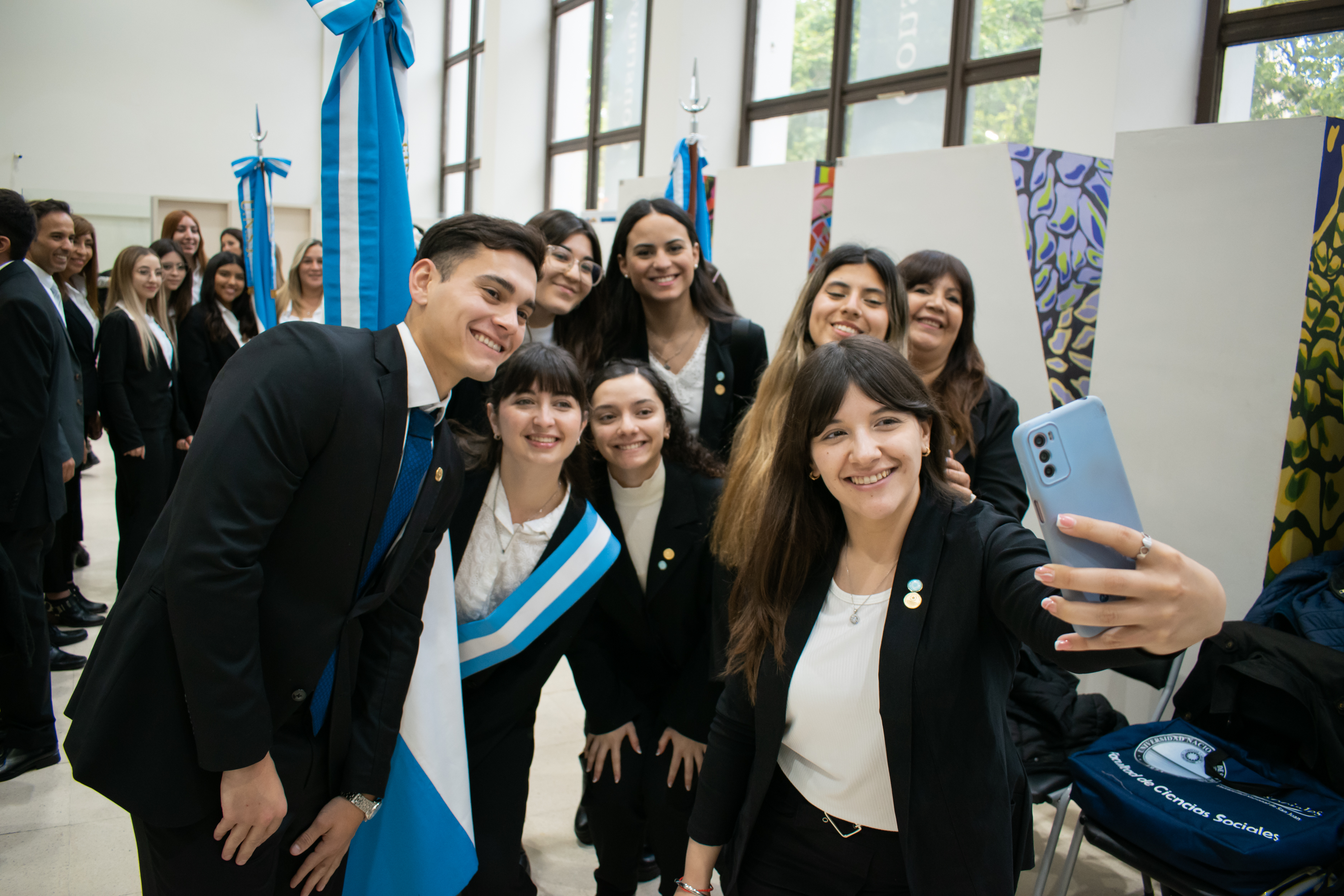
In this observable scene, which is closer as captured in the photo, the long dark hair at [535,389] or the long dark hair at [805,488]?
the long dark hair at [805,488]

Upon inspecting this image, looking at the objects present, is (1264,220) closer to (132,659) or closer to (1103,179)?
(1103,179)

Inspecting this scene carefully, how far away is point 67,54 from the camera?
38.0 feet

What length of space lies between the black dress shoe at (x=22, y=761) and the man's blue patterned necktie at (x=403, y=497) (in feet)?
6.26

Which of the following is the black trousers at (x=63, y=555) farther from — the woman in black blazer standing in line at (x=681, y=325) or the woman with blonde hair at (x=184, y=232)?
the woman in black blazer standing in line at (x=681, y=325)

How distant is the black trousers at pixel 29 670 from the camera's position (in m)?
2.57

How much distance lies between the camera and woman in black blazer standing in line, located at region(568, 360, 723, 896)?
203cm

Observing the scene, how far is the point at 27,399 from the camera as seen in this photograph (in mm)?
2512

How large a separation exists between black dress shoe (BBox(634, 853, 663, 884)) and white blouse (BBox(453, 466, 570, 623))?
937mm

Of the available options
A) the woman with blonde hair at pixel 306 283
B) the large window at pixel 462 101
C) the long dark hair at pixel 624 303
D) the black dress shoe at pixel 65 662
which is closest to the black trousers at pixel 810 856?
the long dark hair at pixel 624 303

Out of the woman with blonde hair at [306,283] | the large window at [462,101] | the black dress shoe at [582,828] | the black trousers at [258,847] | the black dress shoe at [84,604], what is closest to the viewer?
the black trousers at [258,847]

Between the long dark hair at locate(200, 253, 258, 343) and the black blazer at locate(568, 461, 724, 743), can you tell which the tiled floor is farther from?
the long dark hair at locate(200, 253, 258, 343)

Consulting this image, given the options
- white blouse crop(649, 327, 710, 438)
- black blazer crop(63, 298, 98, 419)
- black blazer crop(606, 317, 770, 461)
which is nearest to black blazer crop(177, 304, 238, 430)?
black blazer crop(63, 298, 98, 419)

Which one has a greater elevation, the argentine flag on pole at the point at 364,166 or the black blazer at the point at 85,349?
the argentine flag on pole at the point at 364,166

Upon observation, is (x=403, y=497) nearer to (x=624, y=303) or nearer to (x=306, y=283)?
(x=624, y=303)
